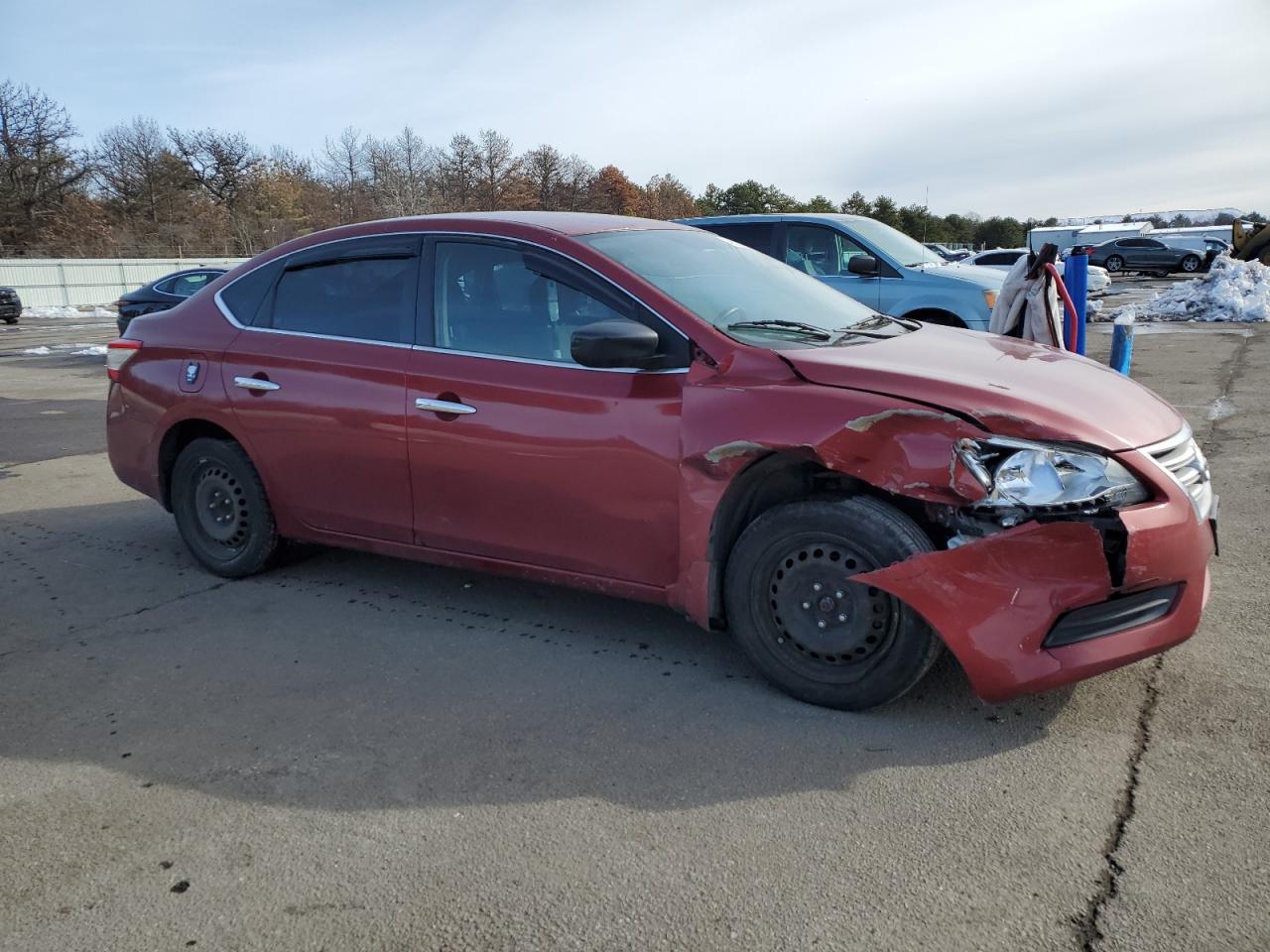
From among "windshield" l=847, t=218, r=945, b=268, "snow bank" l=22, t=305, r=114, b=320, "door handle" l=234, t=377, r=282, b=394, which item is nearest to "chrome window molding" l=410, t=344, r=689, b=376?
"door handle" l=234, t=377, r=282, b=394

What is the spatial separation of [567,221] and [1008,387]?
79.1 inches

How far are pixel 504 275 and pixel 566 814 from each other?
224 centimetres

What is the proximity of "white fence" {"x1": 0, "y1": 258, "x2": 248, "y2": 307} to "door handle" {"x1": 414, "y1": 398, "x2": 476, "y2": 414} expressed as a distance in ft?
131

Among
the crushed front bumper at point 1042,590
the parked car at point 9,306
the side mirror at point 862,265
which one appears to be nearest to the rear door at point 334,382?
the crushed front bumper at point 1042,590

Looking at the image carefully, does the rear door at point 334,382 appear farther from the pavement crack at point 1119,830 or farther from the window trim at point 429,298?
the pavement crack at point 1119,830

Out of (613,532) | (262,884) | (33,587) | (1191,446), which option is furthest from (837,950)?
(33,587)

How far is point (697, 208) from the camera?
56.8 metres

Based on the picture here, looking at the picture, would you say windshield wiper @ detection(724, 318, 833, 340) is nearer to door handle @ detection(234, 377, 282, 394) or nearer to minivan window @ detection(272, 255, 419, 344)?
minivan window @ detection(272, 255, 419, 344)

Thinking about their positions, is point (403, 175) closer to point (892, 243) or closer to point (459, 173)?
point (459, 173)

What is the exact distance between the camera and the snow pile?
19.6 meters

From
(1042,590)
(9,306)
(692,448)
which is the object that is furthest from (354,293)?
(9,306)

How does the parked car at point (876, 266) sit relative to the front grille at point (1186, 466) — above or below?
above

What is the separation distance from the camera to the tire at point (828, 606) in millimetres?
3262

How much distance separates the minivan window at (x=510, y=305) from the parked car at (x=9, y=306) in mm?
33030
